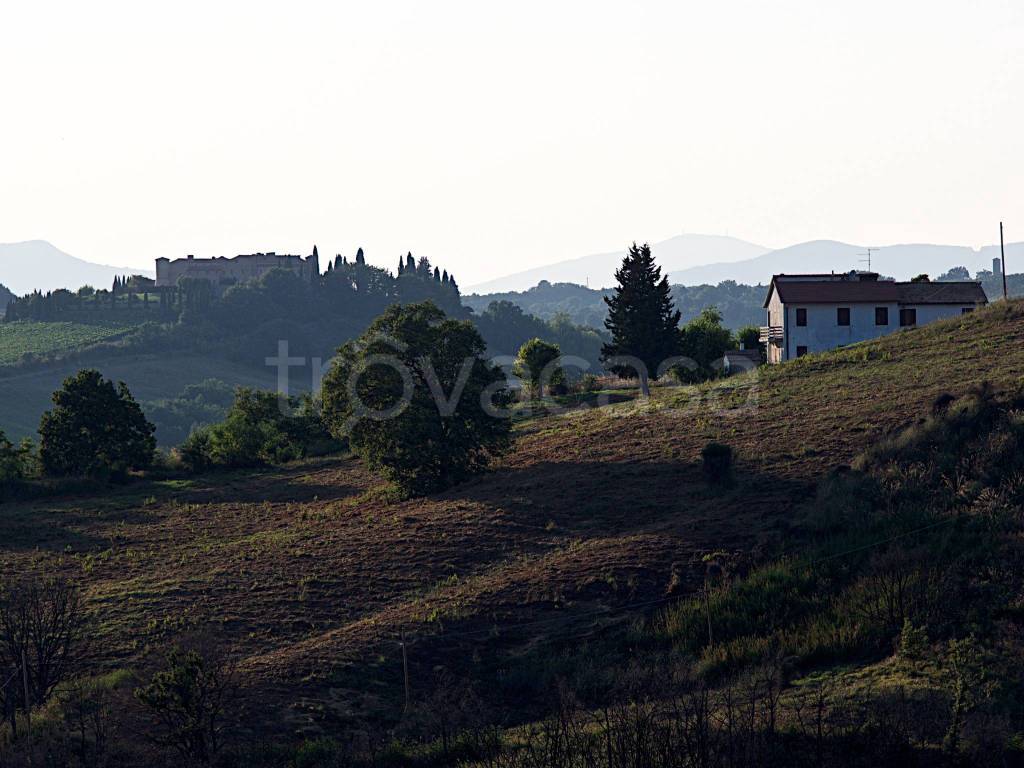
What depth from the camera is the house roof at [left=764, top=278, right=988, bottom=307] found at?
265ft

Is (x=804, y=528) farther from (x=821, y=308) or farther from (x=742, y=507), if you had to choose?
(x=821, y=308)

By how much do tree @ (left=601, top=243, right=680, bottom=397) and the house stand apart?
27.7 feet

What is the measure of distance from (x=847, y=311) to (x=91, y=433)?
53.2 m

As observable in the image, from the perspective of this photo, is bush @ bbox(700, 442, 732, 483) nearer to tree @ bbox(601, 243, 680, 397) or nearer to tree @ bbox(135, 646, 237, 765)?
tree @ bbox(135, 646, 237, 765)

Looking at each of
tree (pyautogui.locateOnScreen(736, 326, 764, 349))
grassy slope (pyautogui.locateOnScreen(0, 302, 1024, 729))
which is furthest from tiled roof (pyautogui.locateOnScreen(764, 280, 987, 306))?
grassy slope (pyautogui.locateOnScreen(0, 302, 1024, 729))

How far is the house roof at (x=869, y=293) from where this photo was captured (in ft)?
A: 265

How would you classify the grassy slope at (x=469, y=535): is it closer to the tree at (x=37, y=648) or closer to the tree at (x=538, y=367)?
the tree at (x=37, y=648)

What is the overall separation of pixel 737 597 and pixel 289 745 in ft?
43.1

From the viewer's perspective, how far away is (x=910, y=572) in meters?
29.5

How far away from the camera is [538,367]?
89625mm

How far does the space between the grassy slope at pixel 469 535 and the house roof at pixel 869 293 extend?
597 inches

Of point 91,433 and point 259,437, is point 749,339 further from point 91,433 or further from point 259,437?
point 91,433

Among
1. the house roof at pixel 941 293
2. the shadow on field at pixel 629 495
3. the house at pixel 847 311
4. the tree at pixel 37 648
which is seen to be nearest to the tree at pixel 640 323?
the house at pixel 847 311

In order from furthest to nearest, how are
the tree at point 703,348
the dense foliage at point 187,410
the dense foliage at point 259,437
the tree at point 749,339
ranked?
the dense foliage at point 187,410
the tree at point 749,339
the tree at point 703,348
the dense foliage at point 259,437
